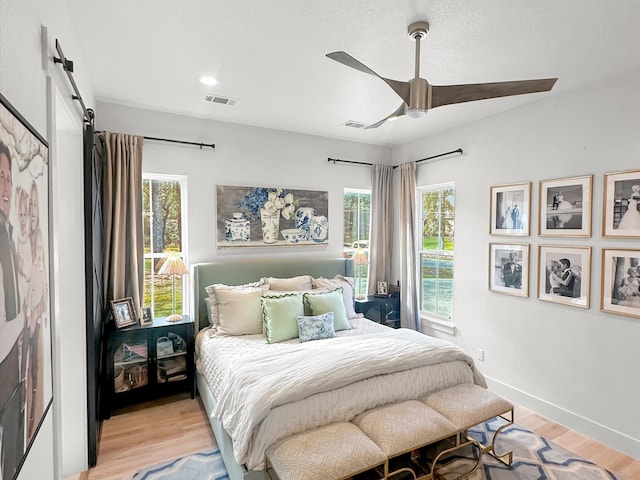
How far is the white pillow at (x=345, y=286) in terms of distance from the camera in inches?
148

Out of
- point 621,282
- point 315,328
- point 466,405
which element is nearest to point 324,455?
point 466,405

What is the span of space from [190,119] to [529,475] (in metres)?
4.05

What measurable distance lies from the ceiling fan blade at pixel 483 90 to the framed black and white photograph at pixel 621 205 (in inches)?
53.7

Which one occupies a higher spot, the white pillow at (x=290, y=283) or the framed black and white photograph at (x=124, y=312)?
the white pillow at (x=290, y=283)

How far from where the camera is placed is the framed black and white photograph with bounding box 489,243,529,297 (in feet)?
10.7

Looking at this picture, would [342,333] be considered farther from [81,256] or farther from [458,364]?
[81,256]

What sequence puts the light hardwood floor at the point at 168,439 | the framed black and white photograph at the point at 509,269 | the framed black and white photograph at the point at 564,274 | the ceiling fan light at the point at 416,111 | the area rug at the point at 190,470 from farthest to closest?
the framed black and white photograph at the point at 509,269 → the framed black and white photograph at the point at 564,274 → the light hardwood floor at the point at 168,439 → the area rug at the point at 190,470 → the ceiling fan light at the point at 416,111

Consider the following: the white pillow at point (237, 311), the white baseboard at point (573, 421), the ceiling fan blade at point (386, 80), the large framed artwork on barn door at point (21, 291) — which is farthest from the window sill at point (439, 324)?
the large framed artwork on barn door at point (21, 291)

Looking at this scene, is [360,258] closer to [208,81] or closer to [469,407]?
[469,407]

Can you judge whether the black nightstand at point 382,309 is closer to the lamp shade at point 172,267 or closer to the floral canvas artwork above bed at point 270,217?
the floral canvas artwork above bed at point 270,217

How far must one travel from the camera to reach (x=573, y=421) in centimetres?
288

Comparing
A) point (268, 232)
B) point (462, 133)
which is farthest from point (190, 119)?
point (462, 133)

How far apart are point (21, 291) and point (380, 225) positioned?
3997 mm

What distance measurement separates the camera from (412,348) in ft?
8.52
